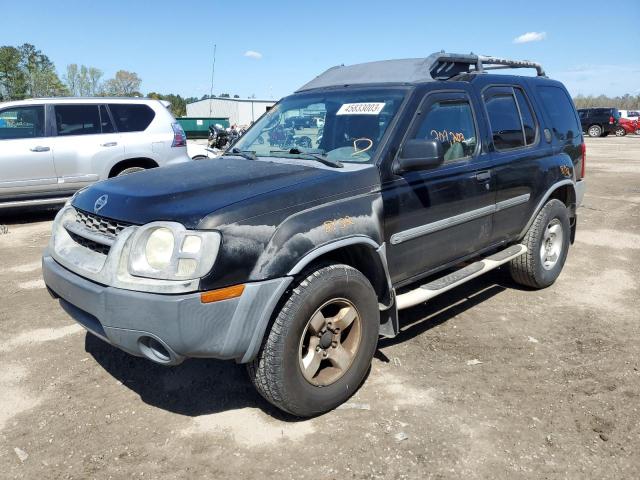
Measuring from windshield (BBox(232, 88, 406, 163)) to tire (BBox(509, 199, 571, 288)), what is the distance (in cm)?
213

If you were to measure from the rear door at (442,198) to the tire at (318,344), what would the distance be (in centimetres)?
49

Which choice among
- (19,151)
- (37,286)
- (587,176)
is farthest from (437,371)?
(587,176)

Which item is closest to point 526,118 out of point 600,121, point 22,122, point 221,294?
point 221,294

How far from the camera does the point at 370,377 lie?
11.5ft

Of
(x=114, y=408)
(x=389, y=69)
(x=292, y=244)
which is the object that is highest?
(x=389, y=69)

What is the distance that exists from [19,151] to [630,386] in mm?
8381

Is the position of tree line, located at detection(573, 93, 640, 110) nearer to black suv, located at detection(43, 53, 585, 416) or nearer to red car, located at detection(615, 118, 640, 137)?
red car, located at detection(615, 118, 640, 137)

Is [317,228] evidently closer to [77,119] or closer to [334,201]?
[334,201]

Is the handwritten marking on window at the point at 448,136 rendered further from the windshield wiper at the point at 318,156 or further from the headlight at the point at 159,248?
the headlight at the point at 159,248

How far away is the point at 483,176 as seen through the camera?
13.3 ft

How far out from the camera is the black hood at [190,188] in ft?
8.68

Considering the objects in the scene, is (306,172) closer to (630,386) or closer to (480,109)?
(480,109)

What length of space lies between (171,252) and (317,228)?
0.78m

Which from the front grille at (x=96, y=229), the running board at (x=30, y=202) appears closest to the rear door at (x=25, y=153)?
the running board at (x=30, y=202)
